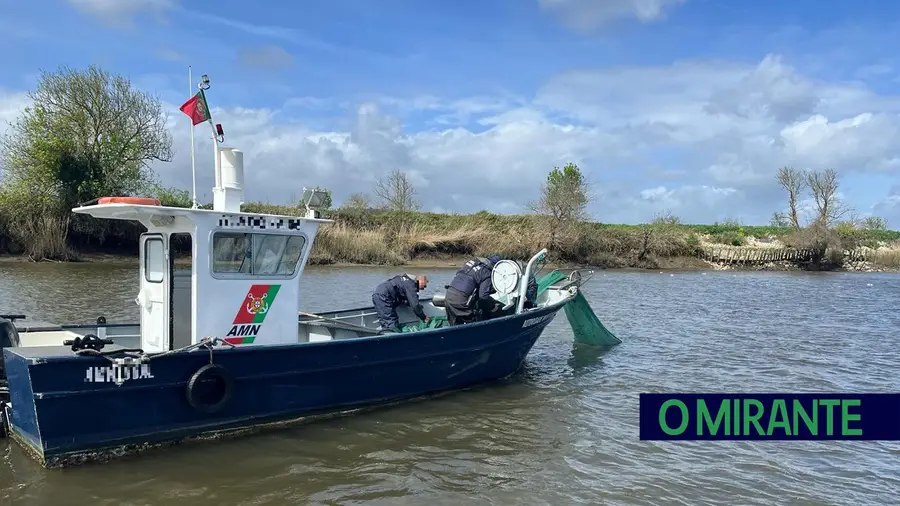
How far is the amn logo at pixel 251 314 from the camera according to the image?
7328 mm

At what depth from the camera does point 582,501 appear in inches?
236

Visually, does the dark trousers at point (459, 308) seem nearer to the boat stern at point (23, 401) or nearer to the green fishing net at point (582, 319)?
the green fishing net at point (582, 319)

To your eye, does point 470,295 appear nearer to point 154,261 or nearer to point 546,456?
point 546,456

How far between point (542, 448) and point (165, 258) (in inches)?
180

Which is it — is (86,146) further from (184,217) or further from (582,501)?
(582,501)

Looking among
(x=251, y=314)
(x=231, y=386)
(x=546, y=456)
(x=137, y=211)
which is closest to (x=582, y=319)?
(x=546, y=456)

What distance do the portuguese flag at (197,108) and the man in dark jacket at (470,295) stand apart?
13.1 feet

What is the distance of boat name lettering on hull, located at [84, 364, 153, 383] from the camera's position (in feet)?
19.4

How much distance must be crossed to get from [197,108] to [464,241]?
3230cm

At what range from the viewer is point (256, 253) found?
7.43 m

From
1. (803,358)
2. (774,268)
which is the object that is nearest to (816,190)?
(774,268)

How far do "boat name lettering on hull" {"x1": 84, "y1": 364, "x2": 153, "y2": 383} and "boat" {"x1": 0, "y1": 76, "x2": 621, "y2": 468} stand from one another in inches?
0.4

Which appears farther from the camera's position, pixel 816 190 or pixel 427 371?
pixel 816 190

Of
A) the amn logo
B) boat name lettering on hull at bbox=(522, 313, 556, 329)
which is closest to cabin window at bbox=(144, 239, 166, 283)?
the amn logo
